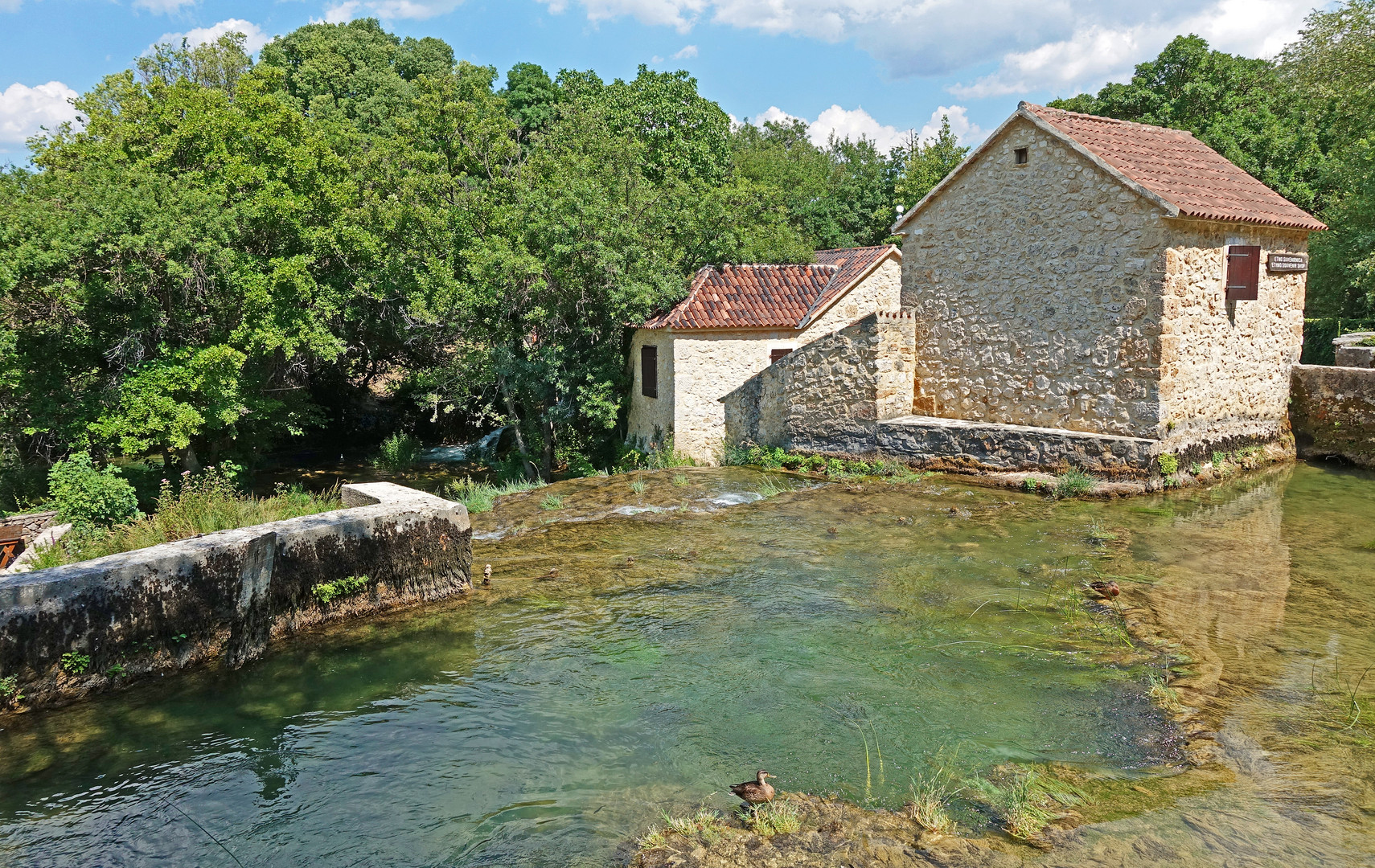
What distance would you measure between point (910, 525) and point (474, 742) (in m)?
6.50

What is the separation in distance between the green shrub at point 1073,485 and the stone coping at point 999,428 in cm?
62

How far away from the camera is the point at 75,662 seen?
18.9ft

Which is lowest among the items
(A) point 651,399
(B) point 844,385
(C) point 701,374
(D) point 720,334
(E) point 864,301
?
(A) point 651,399

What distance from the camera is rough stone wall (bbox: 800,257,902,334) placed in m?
18.4

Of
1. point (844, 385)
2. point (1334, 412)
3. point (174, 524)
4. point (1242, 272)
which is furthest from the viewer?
point (844, 385)

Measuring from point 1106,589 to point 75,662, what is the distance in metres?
8.18

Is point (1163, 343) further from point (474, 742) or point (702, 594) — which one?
point (474, 742)

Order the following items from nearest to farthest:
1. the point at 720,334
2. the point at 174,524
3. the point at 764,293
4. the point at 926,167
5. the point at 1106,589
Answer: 1. the point at 1106,589
2. the point at 174,524
3. the point at 720,334
4. the point at 764,293
5. the point at 926,167

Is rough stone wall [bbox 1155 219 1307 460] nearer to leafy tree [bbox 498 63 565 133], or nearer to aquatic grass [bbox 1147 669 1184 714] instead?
aquatic grass [bbox 1147 669 1184 714]

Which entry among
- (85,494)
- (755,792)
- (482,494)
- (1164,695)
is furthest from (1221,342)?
(85,494)

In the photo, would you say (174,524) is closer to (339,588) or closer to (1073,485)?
(339,588)

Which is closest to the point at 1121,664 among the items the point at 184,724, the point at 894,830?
the point at 894,830

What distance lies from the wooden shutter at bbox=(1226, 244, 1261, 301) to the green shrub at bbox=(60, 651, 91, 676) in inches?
560

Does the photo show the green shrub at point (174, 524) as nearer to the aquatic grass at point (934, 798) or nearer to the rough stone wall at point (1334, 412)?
the aquatic grass at point (934, 798)
